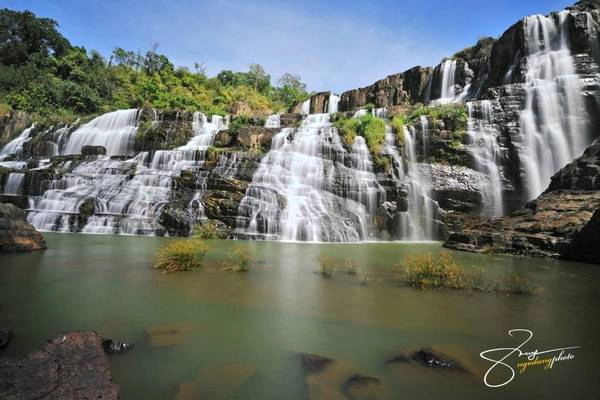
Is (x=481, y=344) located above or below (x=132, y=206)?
below

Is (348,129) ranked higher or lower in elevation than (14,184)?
higher

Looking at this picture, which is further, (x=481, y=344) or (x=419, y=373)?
(x=481, y=344)

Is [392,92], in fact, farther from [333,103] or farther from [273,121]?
[273,121]

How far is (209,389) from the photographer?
8.93 ft

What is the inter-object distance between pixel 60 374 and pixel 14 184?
21.6 metres

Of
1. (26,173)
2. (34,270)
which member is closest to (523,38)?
(34,270)

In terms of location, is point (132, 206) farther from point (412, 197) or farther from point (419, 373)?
point (419, 373)

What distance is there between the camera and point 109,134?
29906mm

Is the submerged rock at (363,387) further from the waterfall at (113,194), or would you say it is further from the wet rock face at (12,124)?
the wet rock face at (12,124)

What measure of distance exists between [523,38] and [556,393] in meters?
30.4

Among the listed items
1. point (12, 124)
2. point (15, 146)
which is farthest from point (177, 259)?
point (12, 124)

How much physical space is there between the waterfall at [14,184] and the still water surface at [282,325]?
13609 millimetres

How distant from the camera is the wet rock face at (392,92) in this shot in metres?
35.4

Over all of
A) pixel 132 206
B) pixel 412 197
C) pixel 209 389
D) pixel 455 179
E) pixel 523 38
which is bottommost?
pixel 209 389
